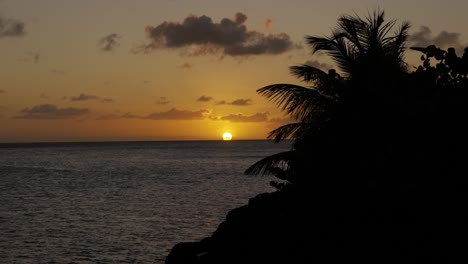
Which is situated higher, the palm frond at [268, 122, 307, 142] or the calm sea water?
the palm frond at [268, 122, 307, 142]

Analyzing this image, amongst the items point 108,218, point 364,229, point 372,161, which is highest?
point 372,161

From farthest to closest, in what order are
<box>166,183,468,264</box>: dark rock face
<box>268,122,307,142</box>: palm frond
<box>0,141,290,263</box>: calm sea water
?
<box>0,141,290,263</box>: calm sea water
<box>268,122,307,142</box>: palm frond
<box>166,183,468,264</box>: dark rock face

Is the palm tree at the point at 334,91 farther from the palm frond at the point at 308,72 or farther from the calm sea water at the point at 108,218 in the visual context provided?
the calm sea water at the point at 108,218

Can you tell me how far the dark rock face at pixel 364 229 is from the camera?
31.9ft

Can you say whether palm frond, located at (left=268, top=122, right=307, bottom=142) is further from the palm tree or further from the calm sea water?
the calm sea water

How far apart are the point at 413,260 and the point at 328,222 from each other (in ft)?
7.42

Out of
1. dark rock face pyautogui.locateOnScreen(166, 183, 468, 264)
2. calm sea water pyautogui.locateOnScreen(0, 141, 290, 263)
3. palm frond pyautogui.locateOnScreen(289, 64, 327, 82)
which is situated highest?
palm frond pyautogui.locateOnScreen(289, 64, 327, 82)

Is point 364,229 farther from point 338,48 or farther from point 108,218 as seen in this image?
point 108,218

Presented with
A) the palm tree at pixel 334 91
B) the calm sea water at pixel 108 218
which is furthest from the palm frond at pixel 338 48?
the calm sea water at pixel 108 218

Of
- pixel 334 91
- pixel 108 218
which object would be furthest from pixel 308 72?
pixel 108 218

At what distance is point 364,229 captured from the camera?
1116cm

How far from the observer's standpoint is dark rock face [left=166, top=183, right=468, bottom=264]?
9.73 metres

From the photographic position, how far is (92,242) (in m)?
27.3

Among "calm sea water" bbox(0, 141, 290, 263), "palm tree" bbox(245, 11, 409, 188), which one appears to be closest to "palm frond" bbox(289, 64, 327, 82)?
"palm tree" bbox(245, 11, 409, 188)
